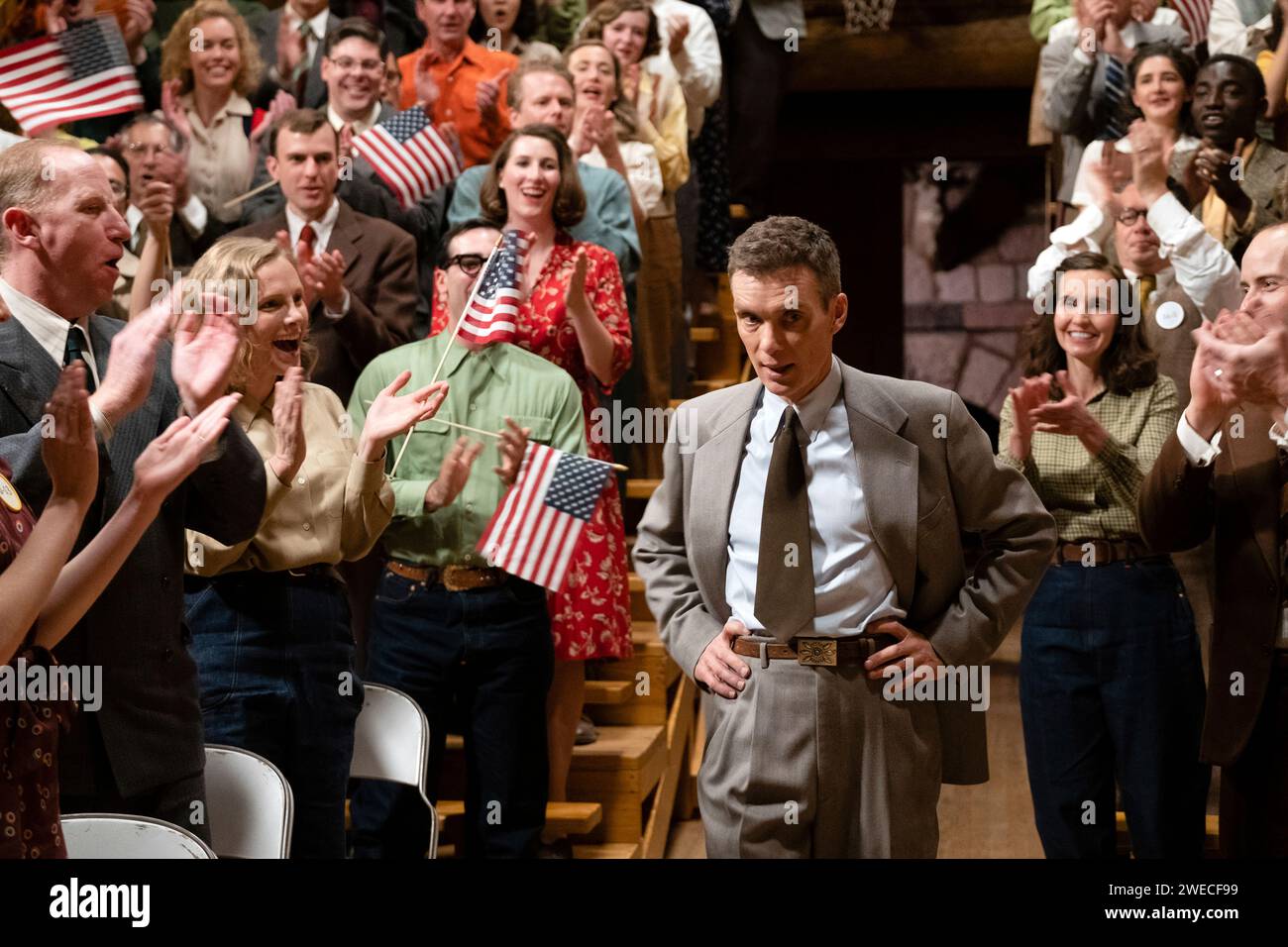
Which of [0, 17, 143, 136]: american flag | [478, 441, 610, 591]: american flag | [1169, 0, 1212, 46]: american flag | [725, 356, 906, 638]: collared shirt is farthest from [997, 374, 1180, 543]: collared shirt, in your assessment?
[1169, 0, 1212, 46]: american flag

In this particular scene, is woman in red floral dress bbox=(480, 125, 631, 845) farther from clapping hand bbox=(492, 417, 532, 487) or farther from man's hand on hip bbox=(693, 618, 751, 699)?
man's hand on hip bbox=(693, 618, 751, 699)

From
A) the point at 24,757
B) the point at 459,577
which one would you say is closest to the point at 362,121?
the point at 459,577

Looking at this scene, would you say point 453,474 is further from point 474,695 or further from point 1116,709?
point 1116,709

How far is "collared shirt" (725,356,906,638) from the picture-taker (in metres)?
2.91

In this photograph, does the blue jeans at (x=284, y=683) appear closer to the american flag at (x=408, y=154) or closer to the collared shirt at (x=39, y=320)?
the collared shirt at (x=39, y=320)

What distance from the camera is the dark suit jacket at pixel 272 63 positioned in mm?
6074

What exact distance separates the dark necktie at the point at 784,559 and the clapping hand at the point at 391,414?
32.9 inches

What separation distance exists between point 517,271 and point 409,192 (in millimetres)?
1414

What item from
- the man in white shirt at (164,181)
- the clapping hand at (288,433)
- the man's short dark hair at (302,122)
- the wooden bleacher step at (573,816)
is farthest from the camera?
the man in white shirt at (164,181)

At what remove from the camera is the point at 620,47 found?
5766mm

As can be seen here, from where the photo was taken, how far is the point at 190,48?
18.6 ft

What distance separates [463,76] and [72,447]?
3.77m

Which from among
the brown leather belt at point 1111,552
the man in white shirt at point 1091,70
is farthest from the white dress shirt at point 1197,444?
the man in white shirt at point 1091,70
